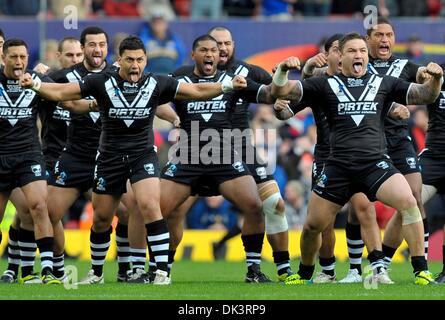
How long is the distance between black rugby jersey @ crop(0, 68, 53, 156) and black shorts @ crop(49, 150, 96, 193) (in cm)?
72

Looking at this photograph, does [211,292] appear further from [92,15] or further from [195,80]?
[92,15]

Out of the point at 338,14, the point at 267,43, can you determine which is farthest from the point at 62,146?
the point at 338,14

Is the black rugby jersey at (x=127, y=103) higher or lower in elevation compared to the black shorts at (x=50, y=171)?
higher

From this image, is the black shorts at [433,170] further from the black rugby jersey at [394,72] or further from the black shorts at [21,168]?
the black shorts at [21,168]

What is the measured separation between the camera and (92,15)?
24.6 m

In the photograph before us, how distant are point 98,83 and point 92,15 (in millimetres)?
10718

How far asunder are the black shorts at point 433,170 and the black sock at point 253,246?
86.6 inches

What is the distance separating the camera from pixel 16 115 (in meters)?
14.7

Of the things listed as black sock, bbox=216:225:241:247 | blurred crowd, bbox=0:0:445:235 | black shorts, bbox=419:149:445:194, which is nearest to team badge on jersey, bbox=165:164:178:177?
black shorts, bbox=419:149:445:194

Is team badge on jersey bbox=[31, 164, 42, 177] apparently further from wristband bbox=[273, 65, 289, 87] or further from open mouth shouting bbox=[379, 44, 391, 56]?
open mouth shouting bbox=[379, 44, 391, 56]

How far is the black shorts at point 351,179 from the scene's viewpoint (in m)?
13.6

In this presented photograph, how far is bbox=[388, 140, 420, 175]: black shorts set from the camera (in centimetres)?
1517

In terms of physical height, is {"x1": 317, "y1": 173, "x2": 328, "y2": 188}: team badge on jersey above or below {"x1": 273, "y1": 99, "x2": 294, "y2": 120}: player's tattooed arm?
below

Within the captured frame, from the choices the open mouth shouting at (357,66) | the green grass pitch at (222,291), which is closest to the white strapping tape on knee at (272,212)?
the green grass pitch at (222,291)
